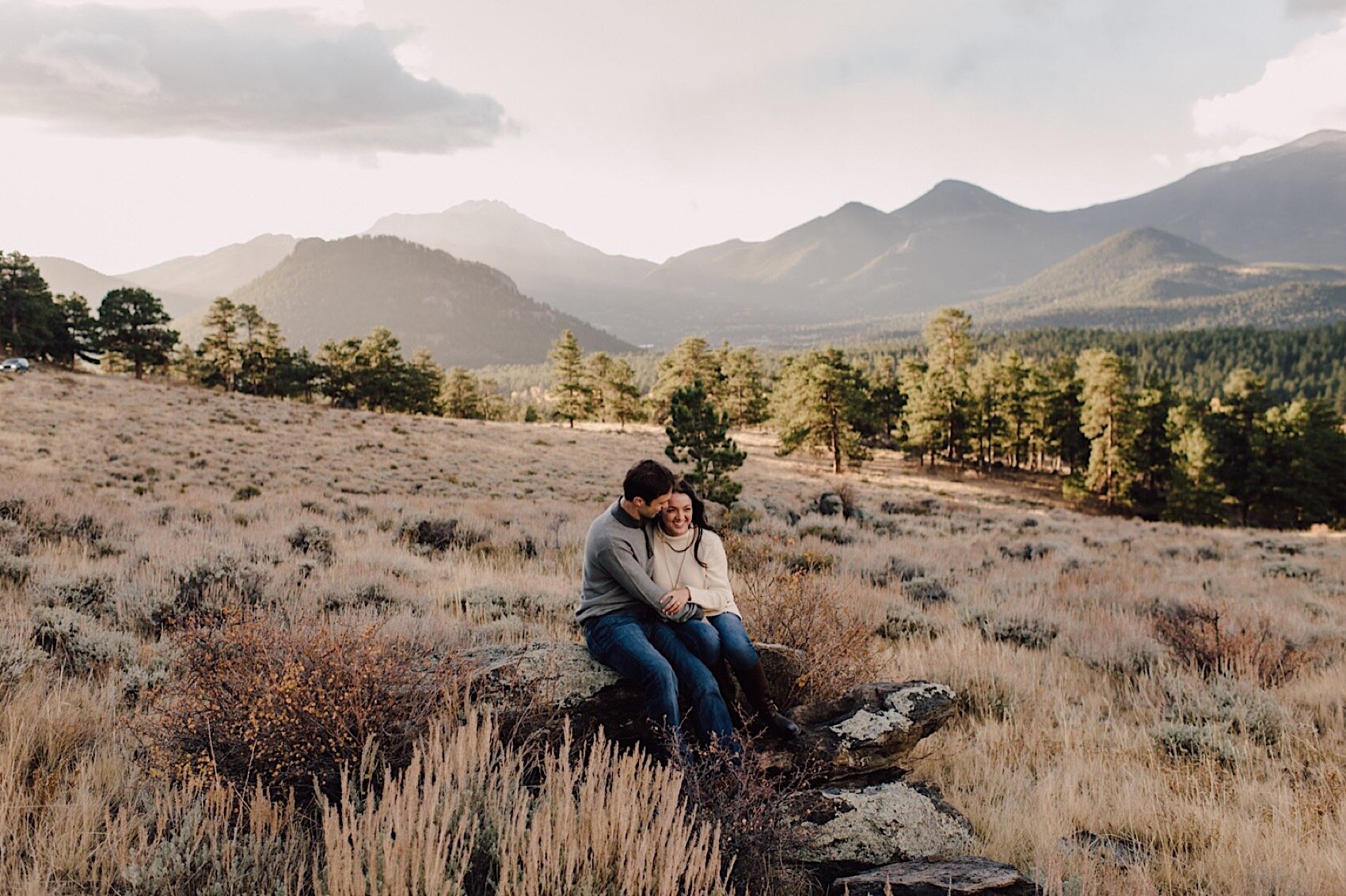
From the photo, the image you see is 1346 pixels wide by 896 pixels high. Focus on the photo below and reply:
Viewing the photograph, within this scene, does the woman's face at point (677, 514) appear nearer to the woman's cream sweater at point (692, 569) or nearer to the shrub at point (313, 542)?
the woman's cream sweater at point (692, 569)

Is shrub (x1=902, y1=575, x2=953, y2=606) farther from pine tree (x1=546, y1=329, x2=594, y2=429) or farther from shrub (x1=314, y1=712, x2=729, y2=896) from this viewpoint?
pine tree (x1=546, y1=329, x2=594, y2=429)

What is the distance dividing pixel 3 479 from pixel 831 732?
52.0 feet

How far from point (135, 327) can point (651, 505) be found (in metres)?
63.2

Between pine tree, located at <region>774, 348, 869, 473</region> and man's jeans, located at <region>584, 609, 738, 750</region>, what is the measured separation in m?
43.0

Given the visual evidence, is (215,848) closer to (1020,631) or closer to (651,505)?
(651,505)

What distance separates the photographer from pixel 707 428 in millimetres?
16609

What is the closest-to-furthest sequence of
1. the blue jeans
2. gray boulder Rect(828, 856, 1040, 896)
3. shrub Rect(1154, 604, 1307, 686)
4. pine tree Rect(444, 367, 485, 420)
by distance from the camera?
1. gray boulder Rect(828, 856, 1040, 896)
2. the blue jeans
3. shrub Rect(1154, 604, 1307, 686)
4. pine tree Rect(444, 367, 485, 420)

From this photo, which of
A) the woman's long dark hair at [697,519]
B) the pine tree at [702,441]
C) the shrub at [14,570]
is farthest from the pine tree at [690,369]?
the woman's long dark hair at [697,519]

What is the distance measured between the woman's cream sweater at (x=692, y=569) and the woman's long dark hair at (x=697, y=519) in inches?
0.8

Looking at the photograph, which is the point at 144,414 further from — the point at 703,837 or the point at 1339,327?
the point at 1339,327

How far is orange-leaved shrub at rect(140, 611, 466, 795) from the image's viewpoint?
3096 mm

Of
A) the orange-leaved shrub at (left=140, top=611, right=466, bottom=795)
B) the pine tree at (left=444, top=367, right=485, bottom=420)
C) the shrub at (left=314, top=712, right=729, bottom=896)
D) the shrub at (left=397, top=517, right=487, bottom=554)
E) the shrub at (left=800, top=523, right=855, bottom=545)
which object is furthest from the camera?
the pine tree at (left=444, top=367, right=485, bottom=420)

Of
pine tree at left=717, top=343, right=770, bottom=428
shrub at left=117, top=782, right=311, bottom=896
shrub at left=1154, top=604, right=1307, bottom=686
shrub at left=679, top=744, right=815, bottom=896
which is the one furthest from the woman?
pine tree at left=717, top=343, right=770, bottom=428

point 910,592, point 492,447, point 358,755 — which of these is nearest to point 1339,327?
point 492,447
